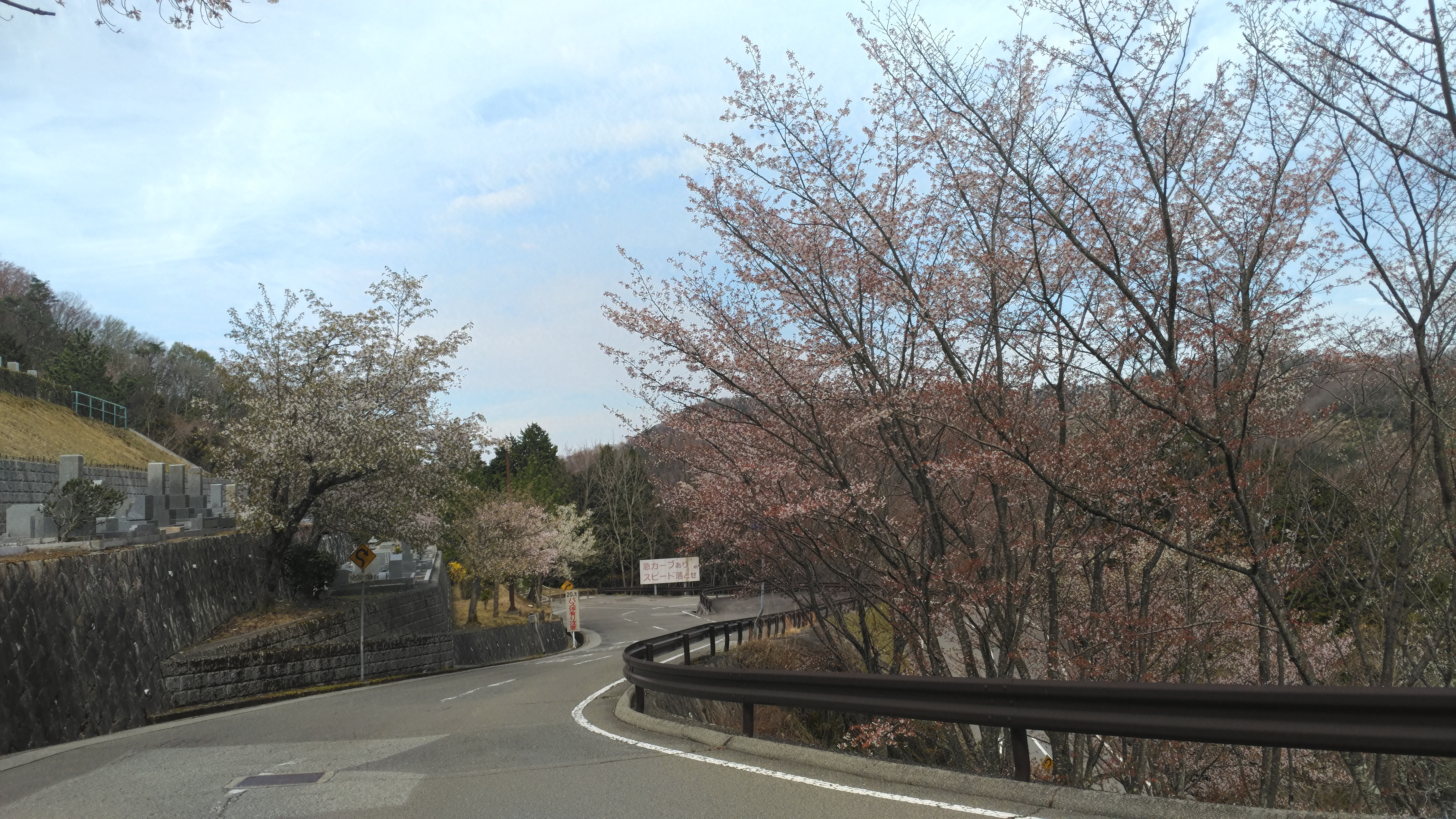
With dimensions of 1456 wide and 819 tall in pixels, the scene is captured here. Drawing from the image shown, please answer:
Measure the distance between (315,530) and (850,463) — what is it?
18.7 meters

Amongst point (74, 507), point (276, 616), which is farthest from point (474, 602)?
point (74, 507)

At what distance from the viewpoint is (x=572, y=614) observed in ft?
131

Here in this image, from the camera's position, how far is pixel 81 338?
55.4 meters

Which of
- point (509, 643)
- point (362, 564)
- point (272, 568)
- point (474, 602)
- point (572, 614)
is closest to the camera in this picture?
point (362, 564)

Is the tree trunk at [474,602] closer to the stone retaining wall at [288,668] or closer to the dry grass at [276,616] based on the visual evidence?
the dry grass at [276,616]

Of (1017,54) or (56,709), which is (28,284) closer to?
(56,709)

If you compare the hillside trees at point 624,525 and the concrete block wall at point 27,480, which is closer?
the concrete block wall at point 27,480

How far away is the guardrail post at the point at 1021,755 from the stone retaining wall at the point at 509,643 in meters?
25.2

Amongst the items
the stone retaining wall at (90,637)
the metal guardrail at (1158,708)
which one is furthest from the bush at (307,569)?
the metal guardrail at (1158,708)

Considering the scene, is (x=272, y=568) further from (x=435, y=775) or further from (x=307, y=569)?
(x=435, y=775)

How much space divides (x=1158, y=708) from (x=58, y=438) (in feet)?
155

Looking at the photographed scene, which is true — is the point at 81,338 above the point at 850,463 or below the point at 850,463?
above

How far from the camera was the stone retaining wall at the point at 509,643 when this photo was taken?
96.4 feet

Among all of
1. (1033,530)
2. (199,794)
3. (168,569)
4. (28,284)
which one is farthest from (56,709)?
(28,284)
